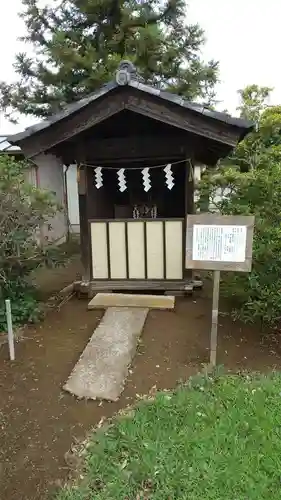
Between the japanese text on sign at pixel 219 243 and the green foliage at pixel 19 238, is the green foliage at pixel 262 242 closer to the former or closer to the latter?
the japanese text on sign at pixel 219 243

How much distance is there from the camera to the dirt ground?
2.97 m

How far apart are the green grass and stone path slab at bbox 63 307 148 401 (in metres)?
0.56

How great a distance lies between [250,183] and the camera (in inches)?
195

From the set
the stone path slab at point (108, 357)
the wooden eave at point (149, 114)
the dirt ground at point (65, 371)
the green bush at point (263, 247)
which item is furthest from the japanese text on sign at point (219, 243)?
the wooden eave at point (149, 114)

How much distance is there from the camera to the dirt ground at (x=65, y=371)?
2967mm

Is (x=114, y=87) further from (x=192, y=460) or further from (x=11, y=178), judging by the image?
(x=192, y=460)

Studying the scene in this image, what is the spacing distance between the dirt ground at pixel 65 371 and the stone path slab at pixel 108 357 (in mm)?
97

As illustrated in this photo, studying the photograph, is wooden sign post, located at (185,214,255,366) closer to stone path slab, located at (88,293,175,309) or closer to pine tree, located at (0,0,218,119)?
stone path slab, located at (88,293,175,309)

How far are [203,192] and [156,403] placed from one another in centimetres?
543

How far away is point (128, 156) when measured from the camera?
631 cm

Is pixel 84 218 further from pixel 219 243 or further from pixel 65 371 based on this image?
pixel 219 243

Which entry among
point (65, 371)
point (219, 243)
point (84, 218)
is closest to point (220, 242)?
point (219, 243)

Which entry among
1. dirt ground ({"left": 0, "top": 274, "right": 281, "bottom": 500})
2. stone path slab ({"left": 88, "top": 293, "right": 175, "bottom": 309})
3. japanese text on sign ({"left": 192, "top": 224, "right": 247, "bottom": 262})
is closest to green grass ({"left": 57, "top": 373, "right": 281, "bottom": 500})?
dirt ground ({"left": 0, "top": 274, "right": 281, "bottom": 500})

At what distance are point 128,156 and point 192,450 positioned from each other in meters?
4.51
